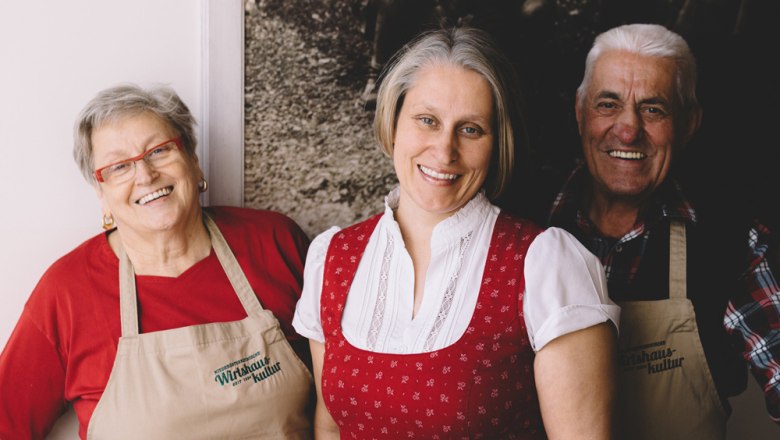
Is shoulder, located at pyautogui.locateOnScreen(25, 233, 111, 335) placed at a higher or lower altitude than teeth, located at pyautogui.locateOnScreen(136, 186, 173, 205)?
lower

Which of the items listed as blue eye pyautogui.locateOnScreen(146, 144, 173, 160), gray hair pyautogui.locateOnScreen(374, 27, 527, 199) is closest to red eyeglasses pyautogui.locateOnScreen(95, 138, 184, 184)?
blue eye pyautogui.locateOnScreen(146, 144, 173, 160)

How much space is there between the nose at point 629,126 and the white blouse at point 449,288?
0.49 meters

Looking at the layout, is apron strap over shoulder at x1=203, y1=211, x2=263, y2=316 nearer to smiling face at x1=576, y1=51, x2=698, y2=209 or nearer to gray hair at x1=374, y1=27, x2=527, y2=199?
gray hair at x1=374, y1=27, x2=527, y2=199

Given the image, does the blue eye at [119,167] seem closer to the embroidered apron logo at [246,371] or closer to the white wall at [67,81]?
the white wall at [67,81]

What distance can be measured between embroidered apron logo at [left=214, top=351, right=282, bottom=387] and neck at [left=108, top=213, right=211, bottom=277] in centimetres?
30

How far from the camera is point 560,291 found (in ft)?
4.37

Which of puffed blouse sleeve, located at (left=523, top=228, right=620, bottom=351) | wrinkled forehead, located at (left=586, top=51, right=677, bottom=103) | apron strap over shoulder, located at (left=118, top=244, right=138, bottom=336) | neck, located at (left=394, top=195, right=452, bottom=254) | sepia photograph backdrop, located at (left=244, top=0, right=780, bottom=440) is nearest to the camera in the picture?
puffed blouse sleeve, located at (left=523, top=228, right=620, bottom=351)

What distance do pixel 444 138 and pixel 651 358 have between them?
809 mm

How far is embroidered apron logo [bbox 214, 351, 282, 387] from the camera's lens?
1673 millimetres

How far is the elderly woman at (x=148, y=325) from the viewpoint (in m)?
1.64

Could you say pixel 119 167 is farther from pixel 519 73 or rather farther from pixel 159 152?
pixel 519 73

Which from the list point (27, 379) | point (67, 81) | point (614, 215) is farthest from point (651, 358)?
point (67, 81)

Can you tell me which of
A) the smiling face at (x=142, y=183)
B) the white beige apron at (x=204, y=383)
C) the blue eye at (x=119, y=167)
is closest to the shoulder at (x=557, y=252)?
the white beige apron at (x=204, y=383)

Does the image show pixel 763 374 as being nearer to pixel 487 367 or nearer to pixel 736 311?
pixel 736 311
